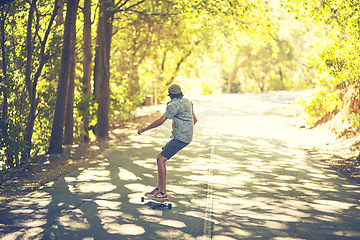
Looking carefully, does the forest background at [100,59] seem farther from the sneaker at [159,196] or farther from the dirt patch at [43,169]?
the sneaker at [159,196]

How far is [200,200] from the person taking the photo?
29.9 ft

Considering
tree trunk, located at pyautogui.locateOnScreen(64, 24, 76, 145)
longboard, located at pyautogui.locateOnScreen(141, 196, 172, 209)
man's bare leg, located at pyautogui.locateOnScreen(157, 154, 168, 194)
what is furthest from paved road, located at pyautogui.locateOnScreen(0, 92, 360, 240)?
tree trunk, located at pyautogui.locateOnScreen(64, 24, 76, 145)

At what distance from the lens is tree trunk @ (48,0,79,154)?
14.5 metres

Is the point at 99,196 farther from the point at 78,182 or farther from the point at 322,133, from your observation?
the point at 322,133

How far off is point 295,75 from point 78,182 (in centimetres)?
6118

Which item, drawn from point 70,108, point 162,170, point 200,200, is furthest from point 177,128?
point 70,108

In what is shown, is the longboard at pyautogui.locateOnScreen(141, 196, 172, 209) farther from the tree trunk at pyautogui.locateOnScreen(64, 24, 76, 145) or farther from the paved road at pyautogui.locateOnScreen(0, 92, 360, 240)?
the tree trunk at pyautogui.locateOnScreen(64, 24, 76, 145)

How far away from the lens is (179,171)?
1232cm

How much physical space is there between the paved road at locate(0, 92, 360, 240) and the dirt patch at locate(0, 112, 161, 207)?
15.4 inches

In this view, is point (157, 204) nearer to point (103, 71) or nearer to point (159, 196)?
point (159, 196)

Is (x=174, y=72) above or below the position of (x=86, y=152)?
above

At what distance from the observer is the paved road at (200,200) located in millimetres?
7096

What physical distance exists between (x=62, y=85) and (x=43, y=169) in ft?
9.52

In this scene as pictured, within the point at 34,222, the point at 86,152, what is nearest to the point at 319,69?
the point at 86,152
